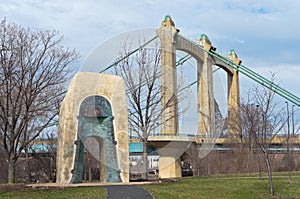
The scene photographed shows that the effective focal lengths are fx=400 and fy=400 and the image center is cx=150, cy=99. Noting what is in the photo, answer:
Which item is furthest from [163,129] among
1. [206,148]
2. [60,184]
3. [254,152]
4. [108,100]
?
[60,184]

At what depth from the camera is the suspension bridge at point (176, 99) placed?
98.4 feet

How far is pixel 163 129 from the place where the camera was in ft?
110

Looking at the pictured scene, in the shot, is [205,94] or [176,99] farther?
[205,94]

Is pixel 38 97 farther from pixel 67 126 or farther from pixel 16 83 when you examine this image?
pixel 67 126

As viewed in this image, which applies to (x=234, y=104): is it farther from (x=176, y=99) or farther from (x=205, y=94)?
(x=176, y=99)

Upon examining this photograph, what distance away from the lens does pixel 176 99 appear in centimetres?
2684

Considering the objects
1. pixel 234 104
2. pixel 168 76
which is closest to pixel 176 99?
pixel 168 76

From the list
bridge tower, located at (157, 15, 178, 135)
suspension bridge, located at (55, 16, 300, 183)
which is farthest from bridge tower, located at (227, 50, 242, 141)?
bridge tower, located at (157, 15, 178, 135)

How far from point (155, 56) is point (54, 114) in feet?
23.9

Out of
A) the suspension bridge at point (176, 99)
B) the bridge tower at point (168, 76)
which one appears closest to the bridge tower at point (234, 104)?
the suspension bridge at point (176, 99)

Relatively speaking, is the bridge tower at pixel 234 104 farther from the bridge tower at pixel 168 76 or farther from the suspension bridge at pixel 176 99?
the bridge tower at pixel 168 76

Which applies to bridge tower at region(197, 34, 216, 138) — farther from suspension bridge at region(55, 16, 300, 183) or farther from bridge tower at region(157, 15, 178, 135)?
bridge tower at region(157, 15, 178, 135)

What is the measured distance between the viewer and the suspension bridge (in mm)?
30000

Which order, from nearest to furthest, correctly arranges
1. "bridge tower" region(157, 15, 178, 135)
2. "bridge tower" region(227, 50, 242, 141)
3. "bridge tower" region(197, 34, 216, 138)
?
1. "bridge tower" region(157, 15, 178, 135)
2. "bridge tower" region(197, 34, 216, 138)
3. "bridge tower" region(227, 50, 242, 141)
